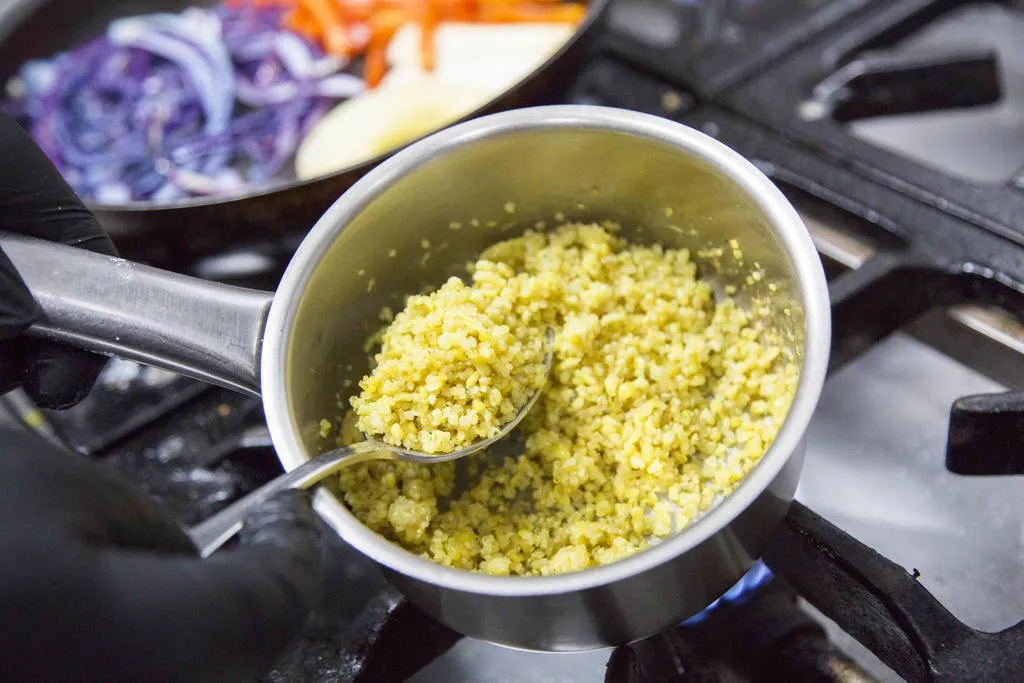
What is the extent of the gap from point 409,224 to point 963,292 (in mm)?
493

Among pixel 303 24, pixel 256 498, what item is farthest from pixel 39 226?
pixel 303 24

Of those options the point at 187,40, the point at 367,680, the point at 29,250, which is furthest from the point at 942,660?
the point at 187,40

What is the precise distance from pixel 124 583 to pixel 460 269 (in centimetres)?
39

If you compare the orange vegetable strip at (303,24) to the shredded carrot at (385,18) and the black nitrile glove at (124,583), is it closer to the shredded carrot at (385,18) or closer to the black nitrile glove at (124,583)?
the shredded carrot at (385,18)

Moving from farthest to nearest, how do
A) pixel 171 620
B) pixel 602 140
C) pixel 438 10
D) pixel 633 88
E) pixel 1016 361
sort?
pixel 438 10 < pixel 633 88 < pixel 1016 361 < pixel 602 140 < pixel 171 620

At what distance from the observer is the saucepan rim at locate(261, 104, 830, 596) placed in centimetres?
46

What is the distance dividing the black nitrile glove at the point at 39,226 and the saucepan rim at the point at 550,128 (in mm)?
207

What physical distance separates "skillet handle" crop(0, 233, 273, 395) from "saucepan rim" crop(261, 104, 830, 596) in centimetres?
2

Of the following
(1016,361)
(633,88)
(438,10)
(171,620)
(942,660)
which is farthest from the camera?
(438,10)

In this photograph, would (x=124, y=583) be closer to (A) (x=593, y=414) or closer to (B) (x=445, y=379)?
(B) (x=445, y=379)

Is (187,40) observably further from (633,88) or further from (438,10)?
(633,88)

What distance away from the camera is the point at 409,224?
2.20ft

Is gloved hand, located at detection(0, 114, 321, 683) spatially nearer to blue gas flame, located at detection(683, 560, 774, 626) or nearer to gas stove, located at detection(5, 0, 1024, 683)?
gas stove, located at detection(5, 0, 1024, 683)

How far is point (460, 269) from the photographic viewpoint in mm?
735
